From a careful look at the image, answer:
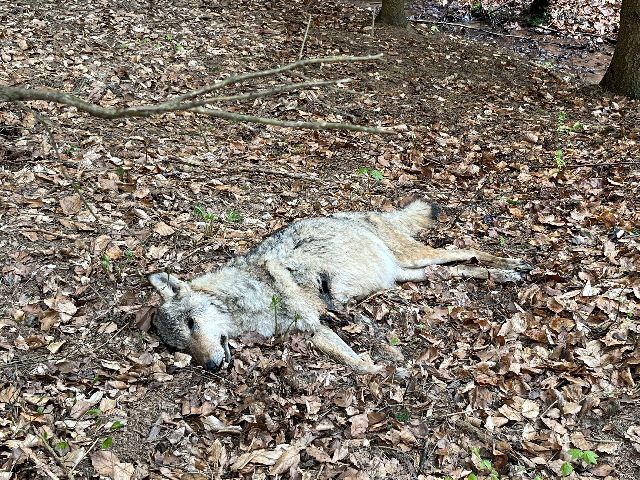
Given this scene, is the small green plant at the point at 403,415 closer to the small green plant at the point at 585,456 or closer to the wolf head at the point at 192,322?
the small green plant at the point at 585,456

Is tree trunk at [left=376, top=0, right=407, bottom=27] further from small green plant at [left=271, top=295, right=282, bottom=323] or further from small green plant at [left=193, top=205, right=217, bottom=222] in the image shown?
small green plant at [left=271, top=295, right=282, bottom=323]

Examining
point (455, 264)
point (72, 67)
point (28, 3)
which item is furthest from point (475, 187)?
point (28, 3)

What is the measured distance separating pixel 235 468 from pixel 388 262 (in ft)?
9.98

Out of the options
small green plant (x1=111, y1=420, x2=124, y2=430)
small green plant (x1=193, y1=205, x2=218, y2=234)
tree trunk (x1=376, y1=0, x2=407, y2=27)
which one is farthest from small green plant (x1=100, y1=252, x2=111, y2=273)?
tree trunk (x1=376, y1=0, x2=407, y2=27)

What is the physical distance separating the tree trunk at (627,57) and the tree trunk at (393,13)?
5346 millimetres

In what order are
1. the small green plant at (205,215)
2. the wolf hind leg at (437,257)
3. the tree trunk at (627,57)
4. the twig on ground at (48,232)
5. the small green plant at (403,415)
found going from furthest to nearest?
the tree trunk at (627,57) < the small green plant at (205,215) < the wolf hind leg at (437,257) < the twig on ground at (48,232) < the small green plant at (403,415)

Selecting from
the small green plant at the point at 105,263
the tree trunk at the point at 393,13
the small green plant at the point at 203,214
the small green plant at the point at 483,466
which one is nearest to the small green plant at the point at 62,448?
the small green plant at the point at 105,263

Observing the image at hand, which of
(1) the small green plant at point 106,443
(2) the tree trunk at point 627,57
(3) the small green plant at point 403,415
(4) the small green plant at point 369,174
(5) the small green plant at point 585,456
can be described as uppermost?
(2) the tree trunk at point 627,57

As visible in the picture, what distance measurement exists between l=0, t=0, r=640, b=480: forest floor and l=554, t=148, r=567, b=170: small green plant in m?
0.03

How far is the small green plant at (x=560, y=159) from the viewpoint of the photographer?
27.6 feet

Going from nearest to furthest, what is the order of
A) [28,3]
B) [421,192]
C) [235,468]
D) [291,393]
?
[235,468]
[291,393]
[421,192]
[28,3]

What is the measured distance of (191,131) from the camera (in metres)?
8.90

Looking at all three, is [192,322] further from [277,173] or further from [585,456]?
[277,173]

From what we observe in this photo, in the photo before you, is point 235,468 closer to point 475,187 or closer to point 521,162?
point 475,187
